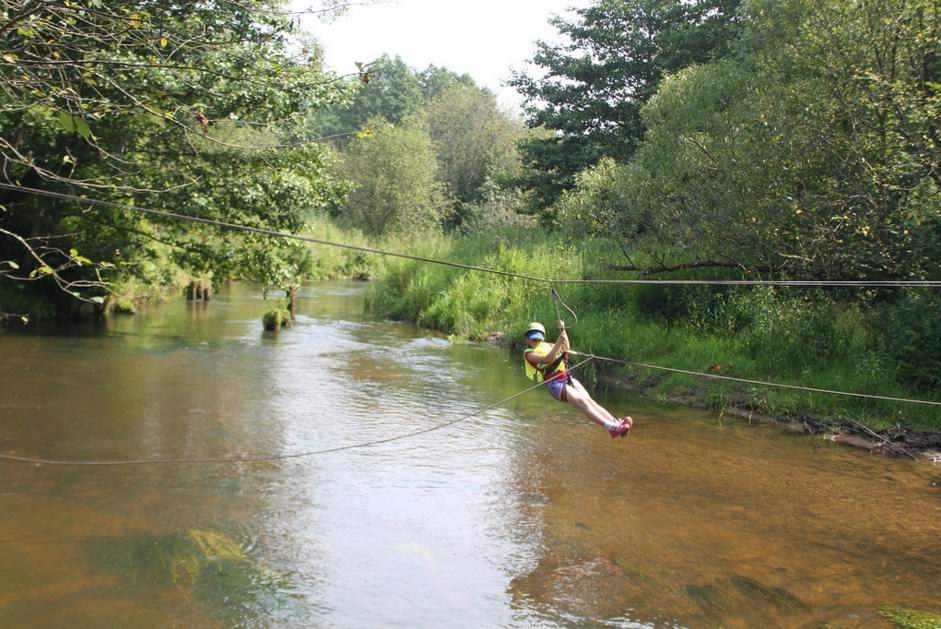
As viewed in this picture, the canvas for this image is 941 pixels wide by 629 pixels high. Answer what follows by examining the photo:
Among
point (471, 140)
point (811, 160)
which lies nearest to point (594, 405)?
point (811, 160)

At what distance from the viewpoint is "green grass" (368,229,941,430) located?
12.7m

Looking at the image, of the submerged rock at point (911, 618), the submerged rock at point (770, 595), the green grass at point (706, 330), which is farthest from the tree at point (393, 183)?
the submerged rock at point (911, 618)

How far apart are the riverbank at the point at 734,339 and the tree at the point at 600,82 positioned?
20.1ft

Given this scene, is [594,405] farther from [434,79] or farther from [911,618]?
[434,79]

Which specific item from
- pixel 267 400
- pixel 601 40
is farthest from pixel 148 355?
pixel 601 40

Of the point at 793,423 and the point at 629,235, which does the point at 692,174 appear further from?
the point at 793,423

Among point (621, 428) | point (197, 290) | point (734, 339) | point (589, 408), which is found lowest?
point (621, 428)

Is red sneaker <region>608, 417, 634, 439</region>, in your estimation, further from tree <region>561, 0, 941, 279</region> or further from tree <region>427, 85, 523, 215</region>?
tree <region>427, 85, 523, 215</region>

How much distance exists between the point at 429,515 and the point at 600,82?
73.9 feet

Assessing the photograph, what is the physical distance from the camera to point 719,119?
16.0 meters

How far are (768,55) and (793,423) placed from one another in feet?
25.0

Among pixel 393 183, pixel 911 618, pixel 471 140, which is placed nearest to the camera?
pixel 911 618

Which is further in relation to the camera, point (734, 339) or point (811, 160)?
point (734, 339)

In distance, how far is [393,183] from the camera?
42188mm
